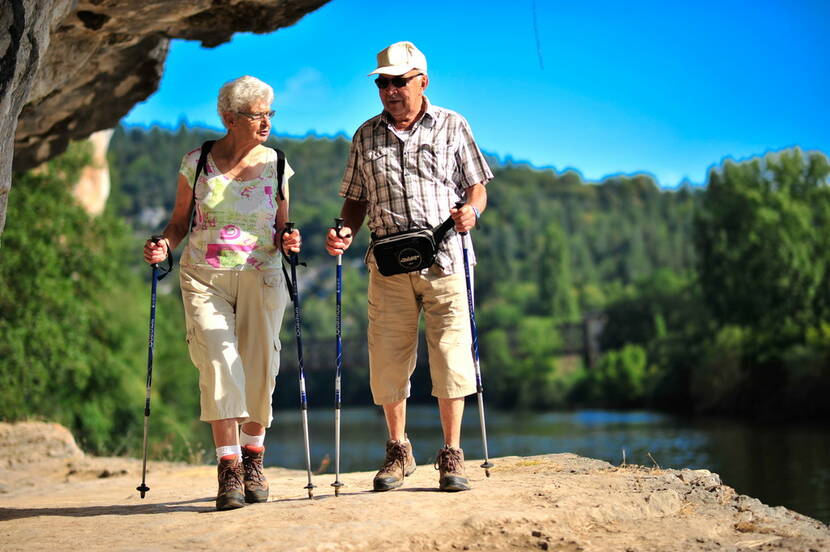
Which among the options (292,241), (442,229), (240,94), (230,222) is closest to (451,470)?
(442,229)

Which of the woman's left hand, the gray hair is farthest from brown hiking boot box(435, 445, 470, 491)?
the gray hair

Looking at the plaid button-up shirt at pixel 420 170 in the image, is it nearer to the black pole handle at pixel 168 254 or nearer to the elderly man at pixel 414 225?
the elderly man at pixel 414 225

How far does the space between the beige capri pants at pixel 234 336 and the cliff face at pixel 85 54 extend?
1.22 metres

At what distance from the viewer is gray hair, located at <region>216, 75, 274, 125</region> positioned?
18.4 ft

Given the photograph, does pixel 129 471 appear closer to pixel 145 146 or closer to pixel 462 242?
pixel 462 242

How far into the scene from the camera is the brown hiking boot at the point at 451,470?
17.6 feet

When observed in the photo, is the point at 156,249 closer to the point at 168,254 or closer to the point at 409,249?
the point at 168,254

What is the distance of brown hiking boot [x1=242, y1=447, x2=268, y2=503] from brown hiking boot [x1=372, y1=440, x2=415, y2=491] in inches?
23.4

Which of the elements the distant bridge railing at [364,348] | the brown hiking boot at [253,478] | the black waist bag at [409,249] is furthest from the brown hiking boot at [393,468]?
the distant bridge railing at [364,348]

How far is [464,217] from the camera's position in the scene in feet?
18.0

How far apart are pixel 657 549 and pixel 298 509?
1.66 m

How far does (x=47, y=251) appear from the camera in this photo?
21.1m

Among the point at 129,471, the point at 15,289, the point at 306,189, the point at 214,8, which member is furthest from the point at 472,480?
the point at 306,189

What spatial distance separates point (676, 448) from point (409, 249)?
64.2 feet
